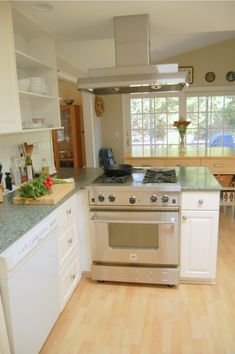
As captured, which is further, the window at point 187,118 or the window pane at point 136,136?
the window pane at point 136,136

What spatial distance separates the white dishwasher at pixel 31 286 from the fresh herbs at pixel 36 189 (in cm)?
24

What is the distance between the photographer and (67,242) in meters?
2.29

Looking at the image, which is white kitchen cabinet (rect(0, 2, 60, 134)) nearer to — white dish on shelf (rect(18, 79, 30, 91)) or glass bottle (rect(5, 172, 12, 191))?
white dish on shelf (rect(18, 79, 30, 91))

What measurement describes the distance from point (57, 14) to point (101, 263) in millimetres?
2050

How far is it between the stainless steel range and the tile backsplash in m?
0.77

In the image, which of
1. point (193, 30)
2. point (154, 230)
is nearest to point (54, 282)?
point (154, 230)

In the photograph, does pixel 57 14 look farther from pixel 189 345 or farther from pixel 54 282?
pixel 189 345

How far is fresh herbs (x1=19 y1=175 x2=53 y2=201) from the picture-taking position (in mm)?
2078

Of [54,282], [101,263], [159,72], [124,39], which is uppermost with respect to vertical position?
A: [124,39]

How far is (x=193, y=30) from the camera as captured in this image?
115 inches

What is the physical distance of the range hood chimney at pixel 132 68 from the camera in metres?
2.28

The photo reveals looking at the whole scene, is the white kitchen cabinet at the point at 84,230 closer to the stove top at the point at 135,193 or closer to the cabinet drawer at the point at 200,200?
the stove top at the point at 135,193

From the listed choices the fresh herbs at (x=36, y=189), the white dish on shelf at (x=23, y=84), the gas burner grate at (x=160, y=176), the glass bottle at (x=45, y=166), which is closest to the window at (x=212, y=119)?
the gas burner grate at (x=160, y=176)

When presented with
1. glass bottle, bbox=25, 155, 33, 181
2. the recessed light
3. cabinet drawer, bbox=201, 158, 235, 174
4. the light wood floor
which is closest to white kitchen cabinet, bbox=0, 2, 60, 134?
the recessed light
